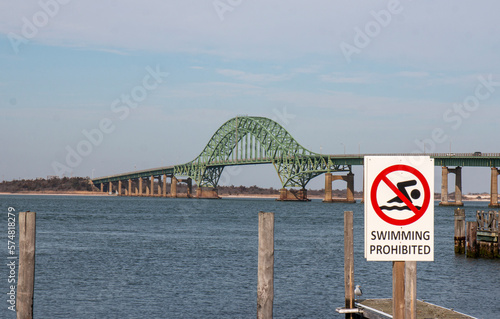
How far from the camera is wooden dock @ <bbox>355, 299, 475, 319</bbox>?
13.2 meters

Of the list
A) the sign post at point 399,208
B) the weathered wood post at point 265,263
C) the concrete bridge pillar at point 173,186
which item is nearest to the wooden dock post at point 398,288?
the sign post at point 399,208

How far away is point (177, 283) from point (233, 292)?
2.72 m

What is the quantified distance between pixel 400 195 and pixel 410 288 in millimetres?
1202

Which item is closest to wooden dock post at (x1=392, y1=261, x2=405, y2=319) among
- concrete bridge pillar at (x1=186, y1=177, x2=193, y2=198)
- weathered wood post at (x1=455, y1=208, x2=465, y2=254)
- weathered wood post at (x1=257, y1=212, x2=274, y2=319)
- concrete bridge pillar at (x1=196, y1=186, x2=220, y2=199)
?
weathered wood post at (x1=257, y1=212, x2=274, y2=319)

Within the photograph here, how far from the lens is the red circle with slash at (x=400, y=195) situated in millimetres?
5172

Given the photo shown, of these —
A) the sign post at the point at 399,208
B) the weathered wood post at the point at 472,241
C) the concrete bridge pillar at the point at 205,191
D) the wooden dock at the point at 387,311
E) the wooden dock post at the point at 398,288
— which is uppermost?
the concrete bridge pillar at the point at 205,191

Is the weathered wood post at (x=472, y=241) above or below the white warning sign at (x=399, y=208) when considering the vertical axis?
below

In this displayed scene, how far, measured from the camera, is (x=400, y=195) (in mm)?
5176

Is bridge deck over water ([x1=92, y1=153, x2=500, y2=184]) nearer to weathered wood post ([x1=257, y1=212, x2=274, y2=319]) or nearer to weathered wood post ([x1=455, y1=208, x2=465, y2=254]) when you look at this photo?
weathered wood post ([x1=455, y1=208, x2=465, y2=254])

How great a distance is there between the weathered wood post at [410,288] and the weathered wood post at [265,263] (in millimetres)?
4540

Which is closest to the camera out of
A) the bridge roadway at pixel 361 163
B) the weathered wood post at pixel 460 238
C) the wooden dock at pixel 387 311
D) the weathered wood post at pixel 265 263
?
the weathered wood post at pixel 265 263

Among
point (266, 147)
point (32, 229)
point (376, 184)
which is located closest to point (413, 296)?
point (376, 184)

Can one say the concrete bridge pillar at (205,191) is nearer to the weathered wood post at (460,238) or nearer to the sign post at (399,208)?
the weathered wood post at (460,238)

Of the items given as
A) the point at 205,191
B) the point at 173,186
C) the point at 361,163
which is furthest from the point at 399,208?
the point at 173,186
